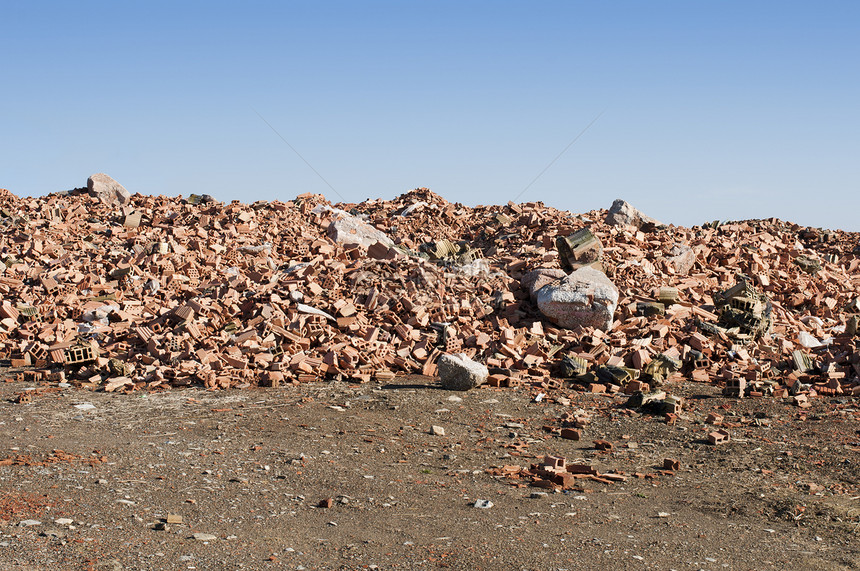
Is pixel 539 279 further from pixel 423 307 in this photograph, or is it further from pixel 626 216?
pixel 626 216

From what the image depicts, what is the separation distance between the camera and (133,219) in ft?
69.0

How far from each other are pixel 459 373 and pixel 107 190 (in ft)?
58.7

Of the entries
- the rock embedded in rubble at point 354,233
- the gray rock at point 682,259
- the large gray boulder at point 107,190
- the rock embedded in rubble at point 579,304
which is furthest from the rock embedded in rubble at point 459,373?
the large gray boulder at point 107,190

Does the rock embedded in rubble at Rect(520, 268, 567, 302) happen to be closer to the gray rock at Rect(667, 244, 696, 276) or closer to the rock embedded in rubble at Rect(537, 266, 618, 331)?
the rock embedded in rubble at Rect(537, 266, 618, 331)

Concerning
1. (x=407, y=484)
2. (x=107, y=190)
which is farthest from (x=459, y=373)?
(x=107, y=190)

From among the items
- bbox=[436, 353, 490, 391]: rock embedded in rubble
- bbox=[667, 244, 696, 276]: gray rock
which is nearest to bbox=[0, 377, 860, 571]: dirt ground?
bbox=[436, 353, 490, 391]: rock embedded in rubble

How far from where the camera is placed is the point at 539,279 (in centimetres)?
1424

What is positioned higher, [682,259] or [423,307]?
[682,259]

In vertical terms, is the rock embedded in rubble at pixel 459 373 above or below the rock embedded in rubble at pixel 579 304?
below

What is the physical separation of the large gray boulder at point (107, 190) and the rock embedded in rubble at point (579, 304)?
15.9m

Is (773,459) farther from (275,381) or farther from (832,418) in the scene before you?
(275,381)

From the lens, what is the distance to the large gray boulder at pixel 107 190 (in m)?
24.2

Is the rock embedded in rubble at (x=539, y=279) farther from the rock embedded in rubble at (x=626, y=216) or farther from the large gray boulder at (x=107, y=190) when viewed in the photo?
the large gray boulder at (x=107, y=190)

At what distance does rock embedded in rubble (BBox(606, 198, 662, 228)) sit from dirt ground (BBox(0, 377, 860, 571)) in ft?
35.2
